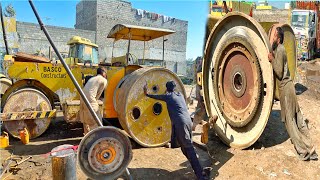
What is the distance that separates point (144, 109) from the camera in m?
5.39

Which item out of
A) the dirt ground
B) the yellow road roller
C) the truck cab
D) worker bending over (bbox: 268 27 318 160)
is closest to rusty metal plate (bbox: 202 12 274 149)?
worker bending over (bbox: 268 27 318 160)

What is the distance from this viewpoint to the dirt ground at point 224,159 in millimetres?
3811

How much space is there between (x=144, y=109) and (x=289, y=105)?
8.98 feet

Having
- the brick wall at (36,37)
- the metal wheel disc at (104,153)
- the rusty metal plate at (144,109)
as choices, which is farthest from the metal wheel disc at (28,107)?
the brick wall at (36,37)

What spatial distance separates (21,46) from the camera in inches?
840

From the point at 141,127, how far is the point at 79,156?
84.3 inches

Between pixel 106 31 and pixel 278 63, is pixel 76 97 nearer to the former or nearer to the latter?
pixel 278 63

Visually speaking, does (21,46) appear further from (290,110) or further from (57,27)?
(290,110)

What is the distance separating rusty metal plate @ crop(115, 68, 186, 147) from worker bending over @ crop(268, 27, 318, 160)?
229cm

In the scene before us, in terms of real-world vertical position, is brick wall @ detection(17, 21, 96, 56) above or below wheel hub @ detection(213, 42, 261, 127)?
above

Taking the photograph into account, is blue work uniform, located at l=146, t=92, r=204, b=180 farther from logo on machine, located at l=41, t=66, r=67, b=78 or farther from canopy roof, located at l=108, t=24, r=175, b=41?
logo on machine, located at l=41, t=66, r=67, b=78

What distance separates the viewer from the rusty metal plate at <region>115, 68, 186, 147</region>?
5.20 meters

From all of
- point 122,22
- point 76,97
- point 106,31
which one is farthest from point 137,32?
point 122,22

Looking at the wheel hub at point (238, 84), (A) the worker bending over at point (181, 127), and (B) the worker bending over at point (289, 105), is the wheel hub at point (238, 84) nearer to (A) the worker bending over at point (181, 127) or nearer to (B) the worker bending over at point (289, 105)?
(B) the worker bending over at point (289, 105)
